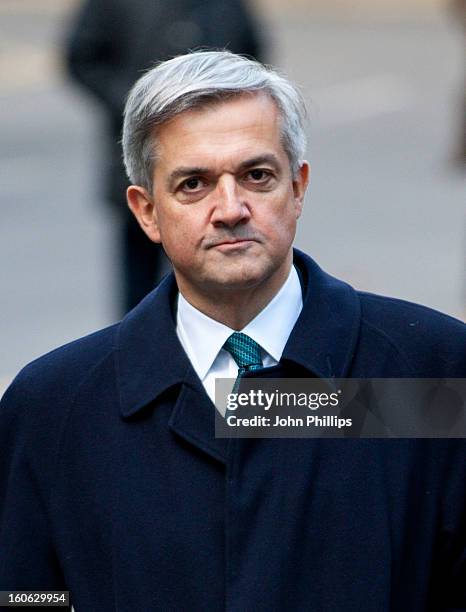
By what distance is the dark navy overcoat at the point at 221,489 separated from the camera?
321 cm

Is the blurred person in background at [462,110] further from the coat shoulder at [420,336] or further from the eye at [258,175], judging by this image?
the eye at [258,175]

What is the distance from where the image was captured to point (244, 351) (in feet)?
11.2

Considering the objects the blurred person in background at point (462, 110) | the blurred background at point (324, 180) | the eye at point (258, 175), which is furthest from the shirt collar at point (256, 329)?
the blurred person in background at point (462, 110)

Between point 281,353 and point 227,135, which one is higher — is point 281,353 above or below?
below

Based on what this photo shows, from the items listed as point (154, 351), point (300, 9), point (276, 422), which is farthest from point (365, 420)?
point (300, 9)

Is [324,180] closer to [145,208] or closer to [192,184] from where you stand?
[145,208]

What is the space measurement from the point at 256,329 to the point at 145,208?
1.17 feet

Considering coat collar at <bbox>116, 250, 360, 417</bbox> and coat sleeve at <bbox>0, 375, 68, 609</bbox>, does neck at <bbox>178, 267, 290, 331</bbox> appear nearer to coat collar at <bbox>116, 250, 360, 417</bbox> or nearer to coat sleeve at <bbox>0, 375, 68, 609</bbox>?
coat collar at <bbox>116, 250, 360, 417</bbox>

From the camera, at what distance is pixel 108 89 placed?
7.85 meters

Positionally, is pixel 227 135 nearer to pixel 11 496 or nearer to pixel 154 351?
pixel 154 351

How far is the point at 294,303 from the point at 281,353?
0.13 m

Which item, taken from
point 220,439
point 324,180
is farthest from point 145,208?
point 324,180

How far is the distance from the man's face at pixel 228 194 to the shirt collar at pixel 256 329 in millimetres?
75

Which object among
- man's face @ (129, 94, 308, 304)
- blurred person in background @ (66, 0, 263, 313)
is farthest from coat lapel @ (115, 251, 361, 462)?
blurred person in background @ (66, 0, 263, 313)
